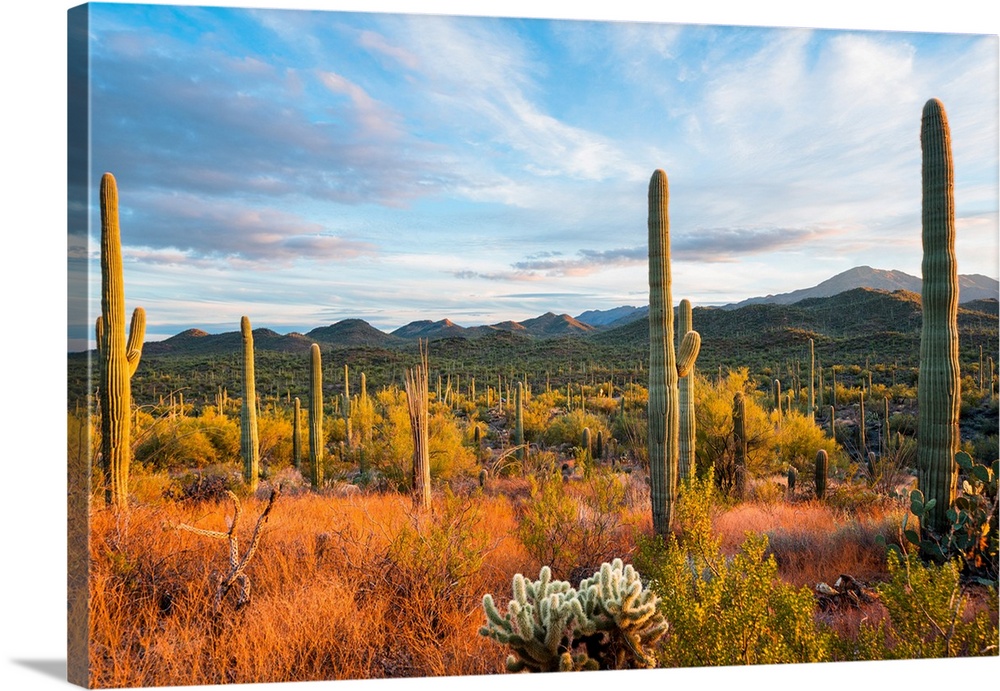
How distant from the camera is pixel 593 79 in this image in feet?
15.3

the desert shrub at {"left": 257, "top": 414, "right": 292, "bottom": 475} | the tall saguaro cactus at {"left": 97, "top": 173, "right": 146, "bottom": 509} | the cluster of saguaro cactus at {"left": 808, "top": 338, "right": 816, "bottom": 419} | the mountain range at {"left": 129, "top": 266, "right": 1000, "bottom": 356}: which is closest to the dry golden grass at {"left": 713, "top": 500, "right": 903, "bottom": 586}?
the mountain range at {"left": 129, "top": 266, "right": 1000, "bottom": 356}

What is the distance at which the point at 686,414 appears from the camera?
580cm

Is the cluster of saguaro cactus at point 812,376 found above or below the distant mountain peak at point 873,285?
below

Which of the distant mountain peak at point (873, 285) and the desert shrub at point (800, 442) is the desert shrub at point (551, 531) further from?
the desert shrub at point (800, 442)

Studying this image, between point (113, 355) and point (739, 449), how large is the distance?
539 cm

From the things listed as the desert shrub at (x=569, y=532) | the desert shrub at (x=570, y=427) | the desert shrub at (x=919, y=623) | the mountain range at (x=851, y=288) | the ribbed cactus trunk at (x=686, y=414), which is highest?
the mountain range at (x=851, y=288)

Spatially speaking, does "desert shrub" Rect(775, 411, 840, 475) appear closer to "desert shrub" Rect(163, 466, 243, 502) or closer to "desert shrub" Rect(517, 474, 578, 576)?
"desert shrub" Rect(517, 474, 578, 576)

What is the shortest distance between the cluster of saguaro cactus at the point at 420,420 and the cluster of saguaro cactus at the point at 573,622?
1641mm

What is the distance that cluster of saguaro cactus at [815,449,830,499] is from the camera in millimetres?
6199

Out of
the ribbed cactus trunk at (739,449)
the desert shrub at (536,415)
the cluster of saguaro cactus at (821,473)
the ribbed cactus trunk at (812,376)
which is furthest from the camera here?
the desert shrub at (536,415)

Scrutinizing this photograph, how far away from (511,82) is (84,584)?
374 cm

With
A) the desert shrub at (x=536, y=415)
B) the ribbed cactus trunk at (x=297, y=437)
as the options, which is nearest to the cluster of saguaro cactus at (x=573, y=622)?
the desert shrub at (x=536, y=415)

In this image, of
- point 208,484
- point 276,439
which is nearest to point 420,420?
point 208,484

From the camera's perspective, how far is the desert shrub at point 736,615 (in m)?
3.64
